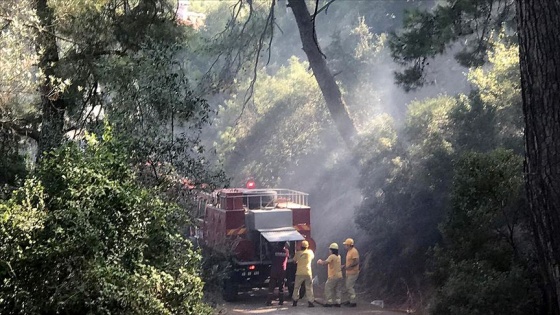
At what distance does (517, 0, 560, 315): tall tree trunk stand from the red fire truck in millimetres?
8564

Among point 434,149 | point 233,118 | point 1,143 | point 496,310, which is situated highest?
point 233,118

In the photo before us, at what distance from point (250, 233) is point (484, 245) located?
26.7 ft

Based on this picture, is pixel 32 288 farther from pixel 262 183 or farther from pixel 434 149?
pixel 262 183

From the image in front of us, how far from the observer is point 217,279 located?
15.1 metres

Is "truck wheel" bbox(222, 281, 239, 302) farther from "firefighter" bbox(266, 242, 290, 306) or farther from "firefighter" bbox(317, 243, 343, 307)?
"firefighter" bbox(317, 243, 343, 307)

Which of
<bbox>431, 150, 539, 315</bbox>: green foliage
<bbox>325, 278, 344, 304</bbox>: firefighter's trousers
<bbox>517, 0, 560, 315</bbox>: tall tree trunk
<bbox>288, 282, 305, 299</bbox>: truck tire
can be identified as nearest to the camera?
<bbox>517, 0, 560, 315</bbox>: tall tree trunk

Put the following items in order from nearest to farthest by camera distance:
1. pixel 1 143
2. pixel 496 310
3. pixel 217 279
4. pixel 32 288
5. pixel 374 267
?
pixel 32 288
pixel 496 310
pixel 1 143
pixel 217 279
pixel 374 267

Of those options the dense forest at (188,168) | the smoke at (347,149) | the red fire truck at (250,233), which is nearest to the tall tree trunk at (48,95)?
the dense forest at (188,168)

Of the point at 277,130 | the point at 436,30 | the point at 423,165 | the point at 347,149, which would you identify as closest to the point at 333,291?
the point at 423,165

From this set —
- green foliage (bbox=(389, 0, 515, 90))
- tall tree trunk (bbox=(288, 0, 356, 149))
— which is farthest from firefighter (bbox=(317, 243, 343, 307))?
tall tree trunk (bbox=(288, 0, 356, 149))

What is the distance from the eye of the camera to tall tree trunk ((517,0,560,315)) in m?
8.13

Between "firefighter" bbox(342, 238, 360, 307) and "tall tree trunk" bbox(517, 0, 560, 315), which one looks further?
"firefighter" bbox(342, 238, 360, 307)

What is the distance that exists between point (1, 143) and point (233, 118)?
21.6 meters

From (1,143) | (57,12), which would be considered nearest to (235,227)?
(1,143)
